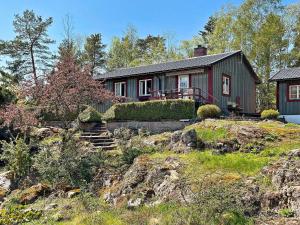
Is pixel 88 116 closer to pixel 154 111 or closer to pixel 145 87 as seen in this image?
pixel 154 111

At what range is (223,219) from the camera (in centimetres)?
899

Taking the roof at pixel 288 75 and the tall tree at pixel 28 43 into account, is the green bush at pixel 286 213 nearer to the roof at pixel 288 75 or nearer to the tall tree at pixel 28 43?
the roof at pixel 288 75

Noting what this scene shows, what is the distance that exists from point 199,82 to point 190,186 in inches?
613

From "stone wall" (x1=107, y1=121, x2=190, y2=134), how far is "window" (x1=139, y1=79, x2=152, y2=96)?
6.46 m

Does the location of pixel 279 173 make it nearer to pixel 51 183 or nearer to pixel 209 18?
pixel 51 183

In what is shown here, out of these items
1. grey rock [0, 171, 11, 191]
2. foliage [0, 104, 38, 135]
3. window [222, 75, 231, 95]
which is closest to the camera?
grey rock [0, 171, 11, 191]

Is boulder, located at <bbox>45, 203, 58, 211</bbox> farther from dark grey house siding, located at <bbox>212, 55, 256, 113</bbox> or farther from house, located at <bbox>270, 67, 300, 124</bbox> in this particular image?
house, located at <bbox>270, 67, 300, 124</bbox>

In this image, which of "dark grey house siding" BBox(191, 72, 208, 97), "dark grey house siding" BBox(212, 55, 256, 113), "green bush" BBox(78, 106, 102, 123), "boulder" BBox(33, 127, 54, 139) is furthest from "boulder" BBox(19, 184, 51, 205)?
"dark grey house siding" BBox(212, 55, 256, 113)

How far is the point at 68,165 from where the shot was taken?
51.3 ft

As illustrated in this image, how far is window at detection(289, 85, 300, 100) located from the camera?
24806 mm

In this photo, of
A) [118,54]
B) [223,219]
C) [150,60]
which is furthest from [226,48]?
[223,219]

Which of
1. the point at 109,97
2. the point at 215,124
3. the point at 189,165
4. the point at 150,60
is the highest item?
the point at 150,60

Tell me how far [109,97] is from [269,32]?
83.0 ft

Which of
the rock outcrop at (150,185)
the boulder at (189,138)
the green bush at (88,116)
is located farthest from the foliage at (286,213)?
the green bush at (88,116)
